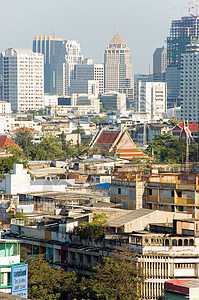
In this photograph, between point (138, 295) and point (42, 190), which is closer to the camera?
point (138, 295)

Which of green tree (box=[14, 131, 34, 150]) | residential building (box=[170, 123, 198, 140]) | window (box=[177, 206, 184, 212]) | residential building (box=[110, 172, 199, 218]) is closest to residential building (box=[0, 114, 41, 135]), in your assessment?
green tree (box=[14, 131, 34, 150])

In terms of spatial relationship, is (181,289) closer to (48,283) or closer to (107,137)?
(48,283)

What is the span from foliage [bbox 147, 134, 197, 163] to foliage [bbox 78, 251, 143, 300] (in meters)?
58.4

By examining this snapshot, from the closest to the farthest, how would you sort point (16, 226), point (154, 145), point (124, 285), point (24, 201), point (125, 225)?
point (124, 285)
point (125, 225)
point (16, 226)
point (24, 201)
point (154, 145)

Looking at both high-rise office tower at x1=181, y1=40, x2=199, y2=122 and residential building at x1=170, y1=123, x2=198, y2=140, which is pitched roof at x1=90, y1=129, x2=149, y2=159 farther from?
high-rise office tower at x1=181, y1=40, x2=199, y2=122

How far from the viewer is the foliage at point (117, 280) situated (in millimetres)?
26609

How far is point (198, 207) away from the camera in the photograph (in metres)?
34.3

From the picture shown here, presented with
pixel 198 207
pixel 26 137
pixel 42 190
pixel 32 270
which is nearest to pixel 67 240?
pixel 32 270

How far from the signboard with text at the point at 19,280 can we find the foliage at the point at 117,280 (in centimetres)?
210

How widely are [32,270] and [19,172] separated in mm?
16704

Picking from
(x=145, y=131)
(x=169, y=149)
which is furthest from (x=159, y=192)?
(x=145, y=131)

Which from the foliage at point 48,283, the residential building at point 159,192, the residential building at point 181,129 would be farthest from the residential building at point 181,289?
the residential building at point 181,129

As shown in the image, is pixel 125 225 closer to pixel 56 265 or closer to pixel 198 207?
pixel 56 265

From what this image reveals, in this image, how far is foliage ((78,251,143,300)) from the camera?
1048 inches
